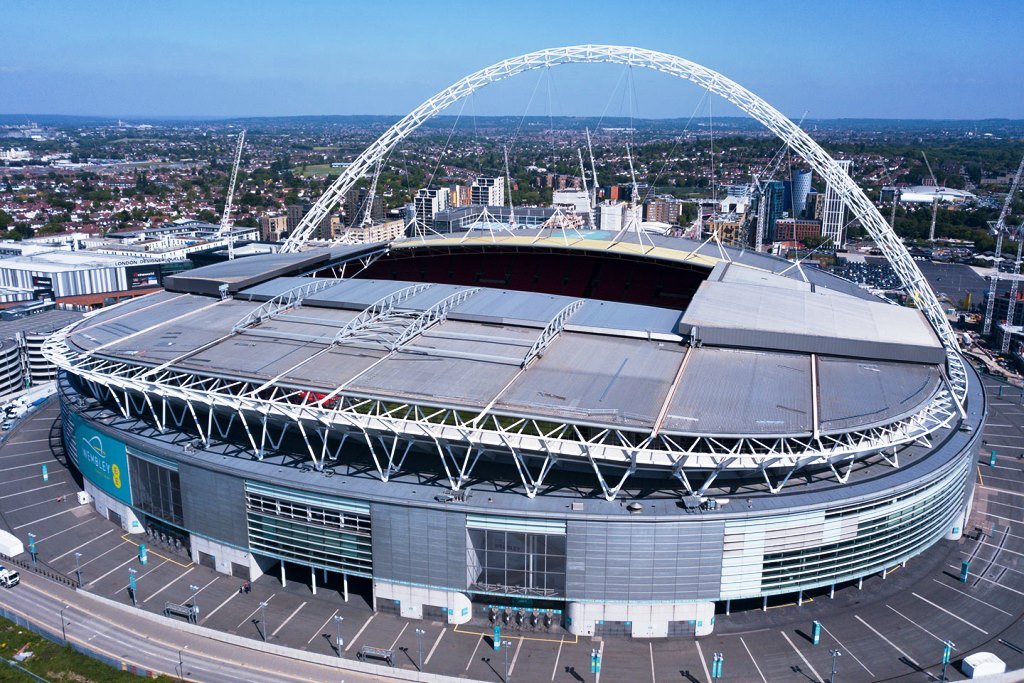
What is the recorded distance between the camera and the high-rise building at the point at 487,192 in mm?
158375

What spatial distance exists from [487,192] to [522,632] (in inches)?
5192

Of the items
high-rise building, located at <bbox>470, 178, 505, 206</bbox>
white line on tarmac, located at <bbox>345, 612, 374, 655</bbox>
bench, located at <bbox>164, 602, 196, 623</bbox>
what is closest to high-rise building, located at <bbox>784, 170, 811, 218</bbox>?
high-rise building, located at <bbox>470, 178, 505, 206</bbox>

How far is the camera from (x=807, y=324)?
146 ft

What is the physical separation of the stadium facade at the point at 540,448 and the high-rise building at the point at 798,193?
12267 cm

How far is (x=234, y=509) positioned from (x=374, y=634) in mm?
9436

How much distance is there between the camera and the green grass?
3172 centimetres

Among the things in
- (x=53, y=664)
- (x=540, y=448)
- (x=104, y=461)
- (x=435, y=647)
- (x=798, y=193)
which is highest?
(x=798, y=193)

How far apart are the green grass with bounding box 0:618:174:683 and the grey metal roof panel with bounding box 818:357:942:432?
3123cm

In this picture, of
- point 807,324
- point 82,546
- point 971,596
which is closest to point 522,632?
point 971,596

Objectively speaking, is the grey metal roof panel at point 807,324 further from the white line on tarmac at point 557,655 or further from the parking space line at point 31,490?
the parking space line at point 31,490

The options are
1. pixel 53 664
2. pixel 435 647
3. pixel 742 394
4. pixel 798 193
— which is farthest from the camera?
pixel 798 193

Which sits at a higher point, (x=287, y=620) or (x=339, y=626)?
(x=339, y=626)

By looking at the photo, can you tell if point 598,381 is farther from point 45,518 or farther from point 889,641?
point 45,518

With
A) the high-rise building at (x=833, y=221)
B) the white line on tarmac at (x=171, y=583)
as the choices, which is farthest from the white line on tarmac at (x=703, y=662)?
the high-rise building at (x=833, y=221)
